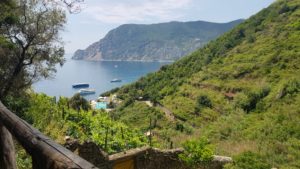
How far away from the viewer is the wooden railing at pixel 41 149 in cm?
175

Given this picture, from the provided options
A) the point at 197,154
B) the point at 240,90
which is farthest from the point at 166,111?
the point at 197,154

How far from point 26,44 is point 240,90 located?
115 ft

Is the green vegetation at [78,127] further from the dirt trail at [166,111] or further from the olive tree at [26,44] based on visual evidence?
the dirt trail at [166,111]

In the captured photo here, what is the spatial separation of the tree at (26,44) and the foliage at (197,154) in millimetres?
8800

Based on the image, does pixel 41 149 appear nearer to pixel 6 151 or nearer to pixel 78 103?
pixel 6 151

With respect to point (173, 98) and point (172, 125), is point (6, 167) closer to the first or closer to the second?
point (172, 125)

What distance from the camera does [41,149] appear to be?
204cm

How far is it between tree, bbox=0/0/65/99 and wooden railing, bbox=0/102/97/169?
1565 cm

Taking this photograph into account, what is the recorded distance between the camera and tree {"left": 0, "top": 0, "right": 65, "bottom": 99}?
18.0 meters

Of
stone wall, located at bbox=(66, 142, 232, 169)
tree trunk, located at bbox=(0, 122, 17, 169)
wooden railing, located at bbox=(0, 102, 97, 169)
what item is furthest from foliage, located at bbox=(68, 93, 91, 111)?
wooden railing, located at bbox=(0, 102, 97, 169)

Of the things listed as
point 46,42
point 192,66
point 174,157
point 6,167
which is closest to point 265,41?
point 192,66

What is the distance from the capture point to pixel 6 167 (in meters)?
2.80

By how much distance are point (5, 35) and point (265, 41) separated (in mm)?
47945

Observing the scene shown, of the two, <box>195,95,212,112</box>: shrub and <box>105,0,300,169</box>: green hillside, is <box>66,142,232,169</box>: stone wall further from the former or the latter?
<box>195,95,212,112</box>: shrub
